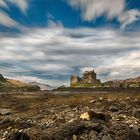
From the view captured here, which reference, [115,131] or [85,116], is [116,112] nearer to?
[85,116]

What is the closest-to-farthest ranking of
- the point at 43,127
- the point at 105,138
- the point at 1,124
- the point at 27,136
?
the point at 105,138, the point at 27,136, the point at 43,127, the point at 1,124

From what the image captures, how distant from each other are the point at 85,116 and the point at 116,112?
9.16 meters

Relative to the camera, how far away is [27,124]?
2730cm

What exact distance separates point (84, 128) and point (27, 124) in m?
7.75

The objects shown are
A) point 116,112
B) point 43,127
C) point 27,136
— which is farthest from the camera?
point 116,112

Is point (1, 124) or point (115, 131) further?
point (1, 124)

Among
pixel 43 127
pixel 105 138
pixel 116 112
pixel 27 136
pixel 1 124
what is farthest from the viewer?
pixel 116 112

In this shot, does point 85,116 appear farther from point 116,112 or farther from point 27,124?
point 116,112

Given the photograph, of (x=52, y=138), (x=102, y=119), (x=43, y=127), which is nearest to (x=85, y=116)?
(x=102, y=119)

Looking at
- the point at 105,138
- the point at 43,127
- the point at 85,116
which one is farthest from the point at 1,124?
the point at 105,138

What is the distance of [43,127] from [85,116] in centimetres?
407

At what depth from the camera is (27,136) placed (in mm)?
20781

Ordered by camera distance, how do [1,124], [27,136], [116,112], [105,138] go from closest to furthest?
[105,138] → [27,136] → [1,124] → [116,112]

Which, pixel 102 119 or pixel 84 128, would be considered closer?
pixel 84 128
